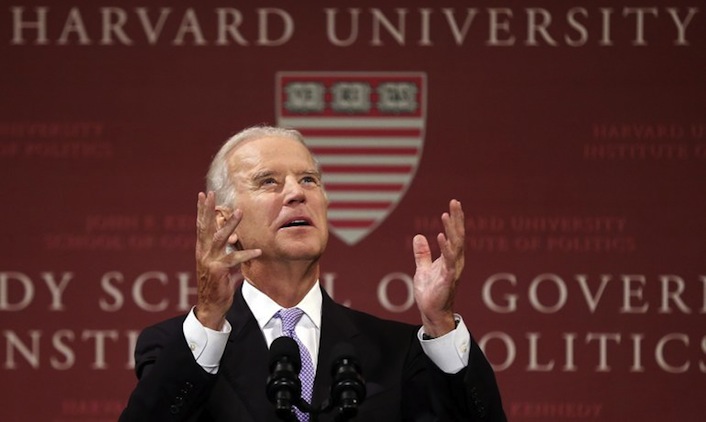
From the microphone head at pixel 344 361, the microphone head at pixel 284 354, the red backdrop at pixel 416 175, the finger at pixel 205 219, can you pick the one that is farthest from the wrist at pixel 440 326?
the red backdrop at pixel 416 175

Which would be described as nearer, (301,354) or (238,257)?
(238,257)

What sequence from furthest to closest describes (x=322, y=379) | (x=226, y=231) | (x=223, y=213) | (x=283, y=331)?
1. (x=223, y=213)
2. (x=283, y=331)
3. (x=322, y=379)
4. (x=226, y=231)

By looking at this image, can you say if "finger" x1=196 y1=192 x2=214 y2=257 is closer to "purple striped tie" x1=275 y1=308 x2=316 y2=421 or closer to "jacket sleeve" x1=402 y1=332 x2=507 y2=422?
"purple striped tie" x1=275 y1=308 x2=316 y2=421

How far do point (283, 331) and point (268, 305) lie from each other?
3.0 inches

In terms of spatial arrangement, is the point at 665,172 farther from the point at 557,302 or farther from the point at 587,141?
the point at 557,302

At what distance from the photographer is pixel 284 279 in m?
2.52

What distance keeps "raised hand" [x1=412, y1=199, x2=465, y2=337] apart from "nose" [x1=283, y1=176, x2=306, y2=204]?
1.15 feet

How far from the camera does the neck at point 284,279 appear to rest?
252 centimetres

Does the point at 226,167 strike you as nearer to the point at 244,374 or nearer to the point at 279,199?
the point at 279,199

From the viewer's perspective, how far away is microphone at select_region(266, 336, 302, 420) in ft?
6.35

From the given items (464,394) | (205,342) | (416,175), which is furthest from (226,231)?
Answer: (416,175)

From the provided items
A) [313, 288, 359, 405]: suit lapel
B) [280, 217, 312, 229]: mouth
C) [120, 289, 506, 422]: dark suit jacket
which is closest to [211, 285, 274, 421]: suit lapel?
[120, 289, 506, 422]: dark suit jacket

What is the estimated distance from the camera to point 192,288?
391cm

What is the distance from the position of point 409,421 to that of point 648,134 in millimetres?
1907
